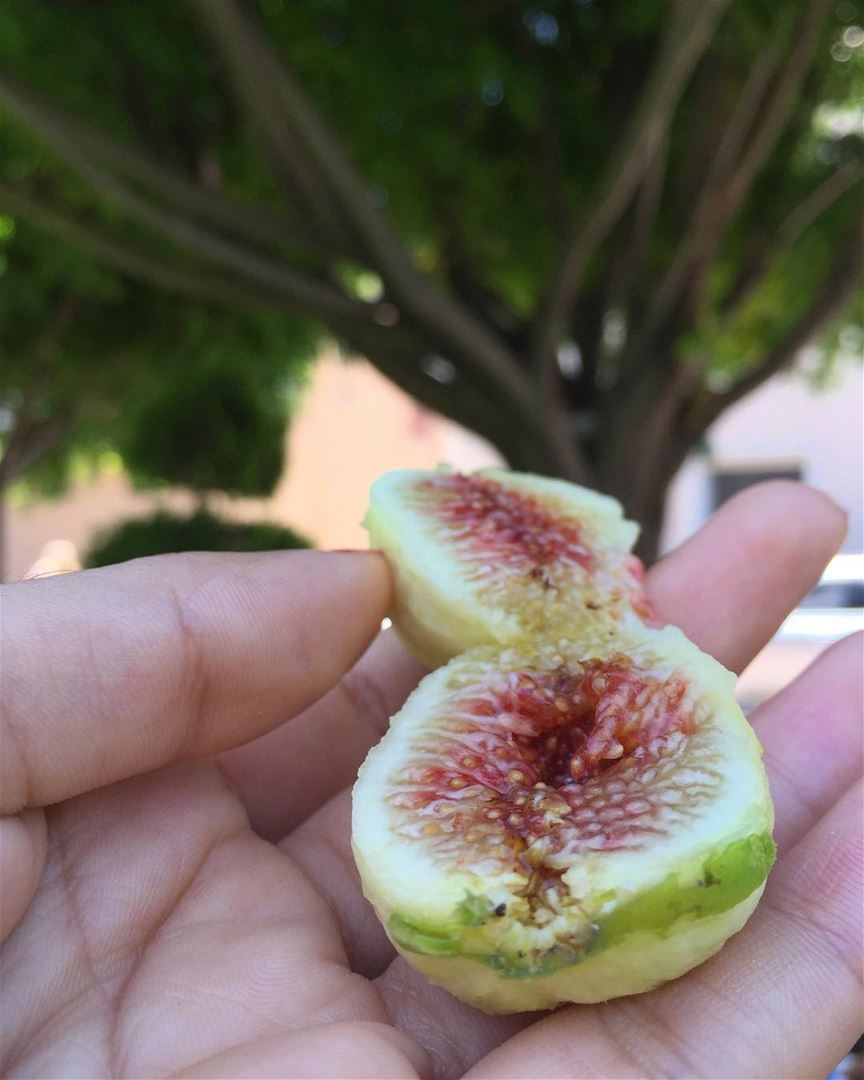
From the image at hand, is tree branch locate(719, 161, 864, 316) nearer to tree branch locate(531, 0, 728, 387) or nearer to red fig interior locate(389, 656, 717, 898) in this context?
tree branch locate(531, 0, 728, 387)

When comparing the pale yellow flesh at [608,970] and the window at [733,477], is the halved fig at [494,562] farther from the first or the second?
the window at [733,477]

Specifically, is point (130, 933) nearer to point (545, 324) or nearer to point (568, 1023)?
point (568, 1023)

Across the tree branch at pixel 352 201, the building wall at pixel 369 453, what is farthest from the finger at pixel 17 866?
the building wall at pixel 369 453

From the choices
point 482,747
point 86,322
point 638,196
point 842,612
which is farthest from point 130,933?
point 842,612

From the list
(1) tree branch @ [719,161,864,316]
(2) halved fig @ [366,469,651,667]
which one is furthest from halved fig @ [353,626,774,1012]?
(1) tree branch @ [719,161,864,316]

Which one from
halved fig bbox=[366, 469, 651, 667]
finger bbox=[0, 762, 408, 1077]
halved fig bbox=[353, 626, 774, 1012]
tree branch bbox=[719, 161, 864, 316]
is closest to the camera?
halved fig bbox=[353, 626, 774, 1012]
